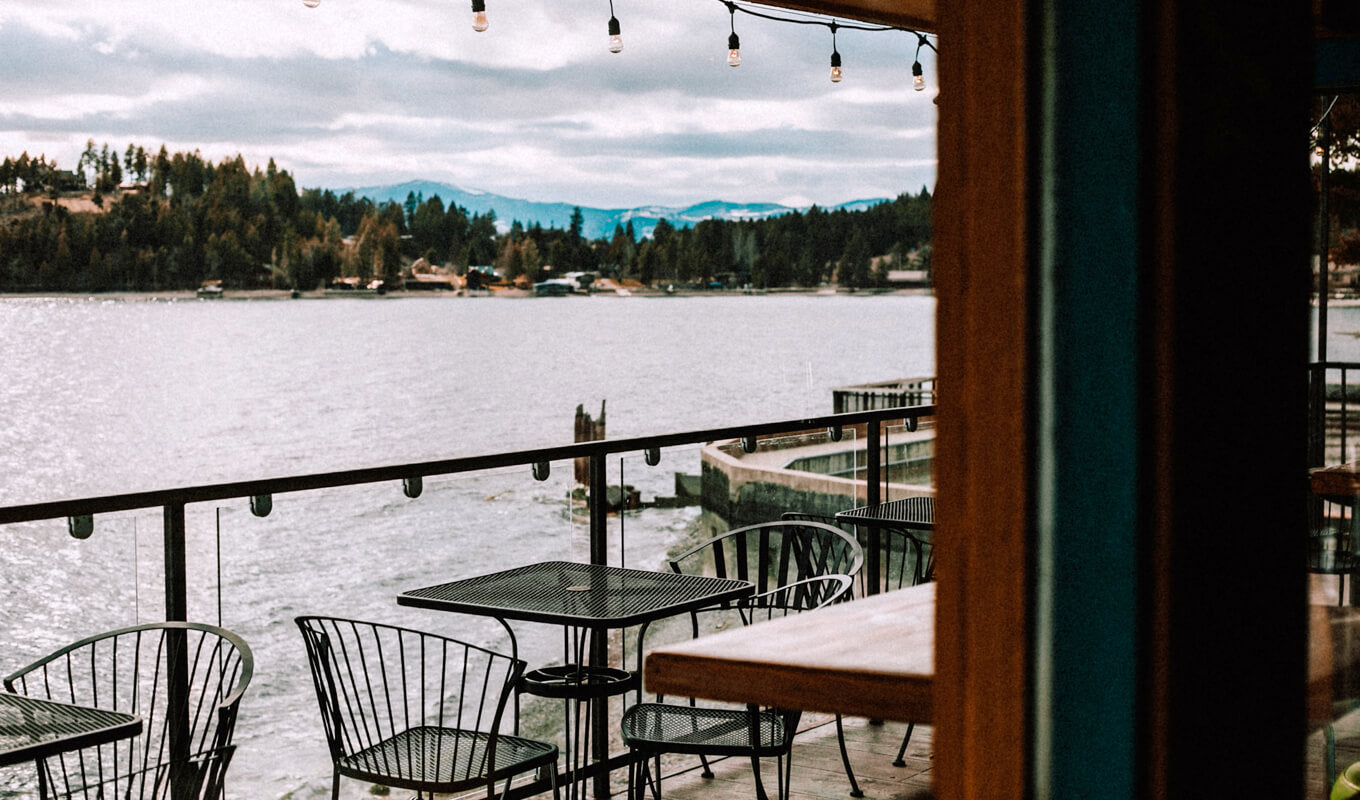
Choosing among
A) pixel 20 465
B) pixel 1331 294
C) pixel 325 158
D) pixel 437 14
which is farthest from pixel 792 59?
pixel 1331 294

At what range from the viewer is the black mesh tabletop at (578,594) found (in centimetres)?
265

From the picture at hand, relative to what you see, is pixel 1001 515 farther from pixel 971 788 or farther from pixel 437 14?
pixel 437 14

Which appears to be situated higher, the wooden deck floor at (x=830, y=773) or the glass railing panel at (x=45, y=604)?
the wooden deck floor at (x=830, y=773)

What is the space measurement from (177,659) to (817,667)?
72.1 inches

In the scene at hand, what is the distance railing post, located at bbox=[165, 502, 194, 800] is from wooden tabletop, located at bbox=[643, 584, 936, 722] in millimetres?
1353

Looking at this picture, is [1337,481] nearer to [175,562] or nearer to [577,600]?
[577,600]

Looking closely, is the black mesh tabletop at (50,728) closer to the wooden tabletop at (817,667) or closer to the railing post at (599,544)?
the wooden tabletop at (817,667)

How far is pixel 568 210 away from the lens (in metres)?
61.3

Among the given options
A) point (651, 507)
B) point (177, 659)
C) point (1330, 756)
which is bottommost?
point (651, 507)

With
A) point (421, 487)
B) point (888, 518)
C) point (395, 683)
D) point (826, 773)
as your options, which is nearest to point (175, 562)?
point (421, 487)

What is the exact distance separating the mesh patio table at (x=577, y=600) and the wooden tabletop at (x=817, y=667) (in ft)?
2.72

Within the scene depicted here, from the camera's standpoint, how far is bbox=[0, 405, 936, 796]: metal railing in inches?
111

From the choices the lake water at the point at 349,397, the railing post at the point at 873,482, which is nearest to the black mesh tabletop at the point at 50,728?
the railing post at the point at 873,482

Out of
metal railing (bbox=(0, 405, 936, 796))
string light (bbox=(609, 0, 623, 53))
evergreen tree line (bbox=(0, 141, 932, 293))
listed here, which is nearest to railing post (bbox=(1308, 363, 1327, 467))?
metal railing (bbox=(0, 405, 936, 796))
